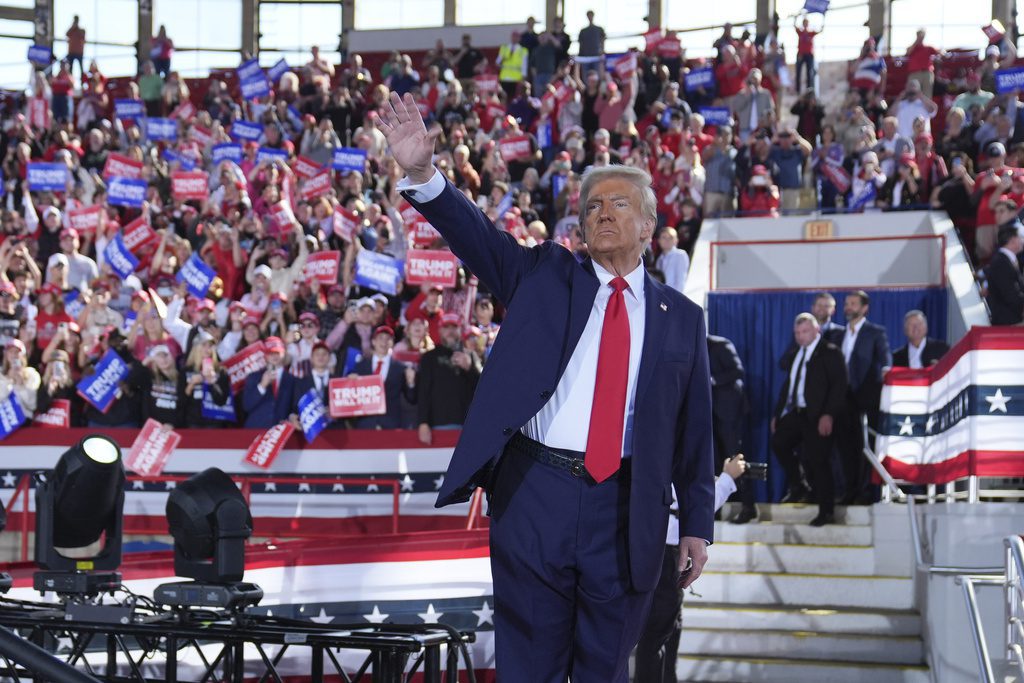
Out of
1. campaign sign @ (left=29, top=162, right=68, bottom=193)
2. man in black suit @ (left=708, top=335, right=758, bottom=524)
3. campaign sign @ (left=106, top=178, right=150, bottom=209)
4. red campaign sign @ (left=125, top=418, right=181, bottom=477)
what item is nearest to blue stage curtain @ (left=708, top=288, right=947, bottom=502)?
man in black suit @ (left=708, top=335, right=758, bottom=524)

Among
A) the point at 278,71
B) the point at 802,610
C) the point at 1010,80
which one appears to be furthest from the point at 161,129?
the point at 802,610

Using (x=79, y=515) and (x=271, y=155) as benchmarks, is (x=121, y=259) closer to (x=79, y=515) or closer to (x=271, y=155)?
(x=271, y=155)

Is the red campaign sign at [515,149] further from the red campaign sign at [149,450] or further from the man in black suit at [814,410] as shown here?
the man in black suit at [814,410]

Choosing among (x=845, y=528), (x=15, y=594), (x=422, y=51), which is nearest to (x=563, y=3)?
(x=422, y=51)

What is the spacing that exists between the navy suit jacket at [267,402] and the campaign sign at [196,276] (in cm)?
208

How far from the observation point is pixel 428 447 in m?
11.6

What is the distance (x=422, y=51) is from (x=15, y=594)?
64.3 feet

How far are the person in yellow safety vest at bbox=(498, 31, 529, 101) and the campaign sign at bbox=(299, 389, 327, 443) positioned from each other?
9.94 metres

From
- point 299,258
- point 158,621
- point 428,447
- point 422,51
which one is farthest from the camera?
point 422,51

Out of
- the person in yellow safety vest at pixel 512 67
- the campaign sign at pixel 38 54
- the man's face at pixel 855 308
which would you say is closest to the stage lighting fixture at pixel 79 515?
the man's face at pixel 855 308

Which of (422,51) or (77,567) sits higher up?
(422,51)

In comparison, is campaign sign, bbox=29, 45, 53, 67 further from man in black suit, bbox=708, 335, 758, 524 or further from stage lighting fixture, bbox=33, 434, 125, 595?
stage lighting fixture, bbox=33, 434, 125, 595

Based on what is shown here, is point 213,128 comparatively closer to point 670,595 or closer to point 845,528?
point 845,528

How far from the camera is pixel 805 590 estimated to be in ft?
32.1
